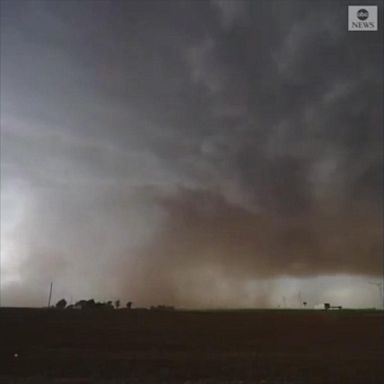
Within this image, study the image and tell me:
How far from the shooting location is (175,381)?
30516 mm

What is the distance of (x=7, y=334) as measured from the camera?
67188mm

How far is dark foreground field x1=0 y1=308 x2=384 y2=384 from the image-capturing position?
34.1 metres

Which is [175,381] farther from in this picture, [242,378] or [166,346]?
[166,346]

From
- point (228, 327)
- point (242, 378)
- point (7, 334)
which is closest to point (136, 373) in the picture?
point (242, 378)

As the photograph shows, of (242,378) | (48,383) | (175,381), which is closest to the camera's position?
(48,383)

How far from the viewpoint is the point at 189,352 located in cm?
4981

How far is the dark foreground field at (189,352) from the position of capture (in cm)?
3406

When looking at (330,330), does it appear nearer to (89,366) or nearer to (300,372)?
(300,372)

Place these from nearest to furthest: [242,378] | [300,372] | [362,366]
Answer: [242,378], [300,372], [362,366]

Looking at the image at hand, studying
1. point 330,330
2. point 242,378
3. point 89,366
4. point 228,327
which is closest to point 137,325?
point 228,327

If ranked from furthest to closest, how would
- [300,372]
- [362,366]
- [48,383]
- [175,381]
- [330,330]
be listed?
[330,330], [362,366], [300,372], [175,381], [48,383]

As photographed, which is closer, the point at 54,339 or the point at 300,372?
the point at 300,372

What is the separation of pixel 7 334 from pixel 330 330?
49701 mm

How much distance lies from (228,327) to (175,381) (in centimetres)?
5478
